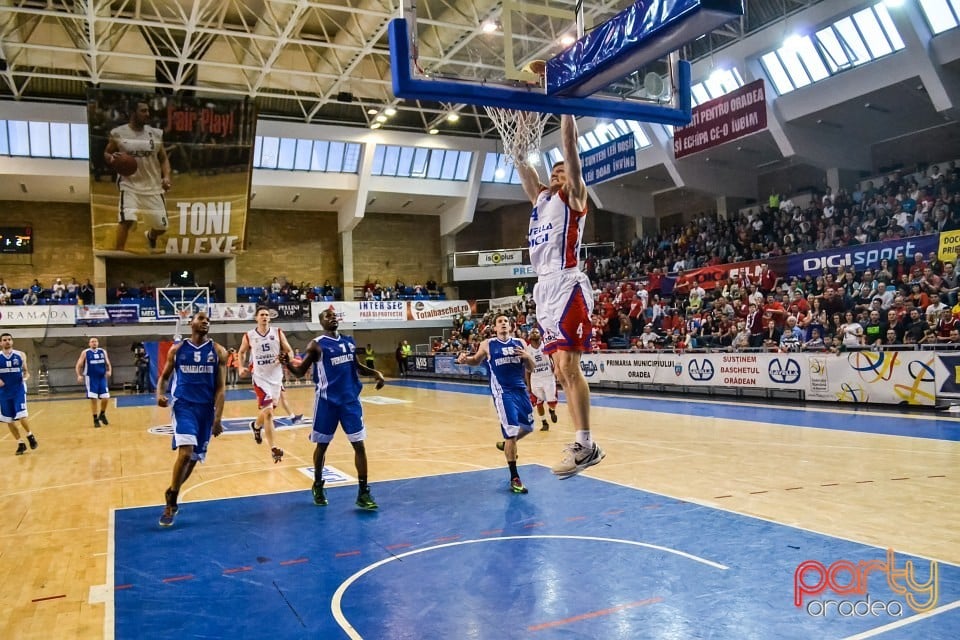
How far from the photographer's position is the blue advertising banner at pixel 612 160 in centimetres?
2034

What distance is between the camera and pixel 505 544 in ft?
18.7

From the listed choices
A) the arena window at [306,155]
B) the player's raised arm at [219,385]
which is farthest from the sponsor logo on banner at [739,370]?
the arena window at [306,155]

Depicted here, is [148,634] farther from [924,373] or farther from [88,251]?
[88,251]

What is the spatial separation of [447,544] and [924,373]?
11205mm

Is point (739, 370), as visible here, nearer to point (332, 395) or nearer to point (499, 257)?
point (332, 395)

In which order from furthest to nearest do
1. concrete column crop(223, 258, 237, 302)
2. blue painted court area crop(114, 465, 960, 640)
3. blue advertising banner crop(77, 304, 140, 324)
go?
concrete column crop(223, 258, 237, 302)
blue advertising banner crop(77, 304, 140, 324)
blue painted court area crop(114, 465, 960, 640)

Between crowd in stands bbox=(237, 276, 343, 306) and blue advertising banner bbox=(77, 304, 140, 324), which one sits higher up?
crowd in stands bbox=(237, 276, 343, 306)

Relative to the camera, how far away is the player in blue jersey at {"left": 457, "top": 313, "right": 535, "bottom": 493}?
26.3ft

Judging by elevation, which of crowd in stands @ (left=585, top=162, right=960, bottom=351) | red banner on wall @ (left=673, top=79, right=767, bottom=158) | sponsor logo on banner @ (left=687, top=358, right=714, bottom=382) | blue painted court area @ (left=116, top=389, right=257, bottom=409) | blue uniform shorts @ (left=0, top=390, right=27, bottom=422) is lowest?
blue painted court area @ (left=116, top=389, right=257, bottom=409)

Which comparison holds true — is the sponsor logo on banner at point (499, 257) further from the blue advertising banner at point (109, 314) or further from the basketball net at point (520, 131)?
the basketball net at point (520, 131)

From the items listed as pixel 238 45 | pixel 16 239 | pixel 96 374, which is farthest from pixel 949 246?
pixel 16 239

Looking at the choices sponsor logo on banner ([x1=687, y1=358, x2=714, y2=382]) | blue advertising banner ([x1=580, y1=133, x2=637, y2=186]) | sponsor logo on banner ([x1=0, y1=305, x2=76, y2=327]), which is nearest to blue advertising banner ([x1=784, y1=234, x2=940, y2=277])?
sponsor logo on banner ([x1=687, y1=358, x2=714, y2=382])

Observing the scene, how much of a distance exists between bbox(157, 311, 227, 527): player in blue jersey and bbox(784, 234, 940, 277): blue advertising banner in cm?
1644

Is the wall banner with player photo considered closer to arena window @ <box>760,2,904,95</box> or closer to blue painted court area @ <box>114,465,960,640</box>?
arena window @ <box>760,2,904,95</box>
